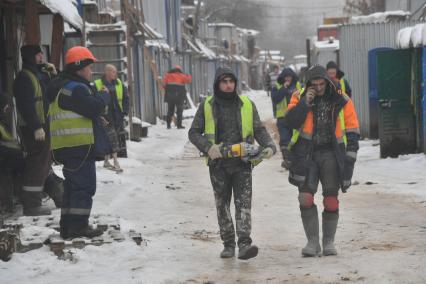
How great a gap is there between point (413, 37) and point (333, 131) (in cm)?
854

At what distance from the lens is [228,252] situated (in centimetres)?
767

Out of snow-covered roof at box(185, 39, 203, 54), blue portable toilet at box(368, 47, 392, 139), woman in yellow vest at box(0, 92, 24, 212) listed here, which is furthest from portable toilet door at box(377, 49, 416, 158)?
snow-covered roof at box(185, 39, 203, 54)

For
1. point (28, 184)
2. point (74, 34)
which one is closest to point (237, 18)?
point (74, 34)

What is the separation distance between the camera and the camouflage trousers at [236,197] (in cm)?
768

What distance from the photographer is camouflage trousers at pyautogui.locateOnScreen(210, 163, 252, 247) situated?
25.2 ft

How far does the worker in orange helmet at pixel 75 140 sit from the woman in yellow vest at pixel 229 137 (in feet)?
3.31

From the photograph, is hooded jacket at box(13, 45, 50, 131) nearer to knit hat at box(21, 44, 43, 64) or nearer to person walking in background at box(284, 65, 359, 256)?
knit hat at box(21, 44, 43, 64)

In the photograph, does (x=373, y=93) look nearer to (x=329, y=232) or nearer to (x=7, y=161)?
(x=7, y=161)

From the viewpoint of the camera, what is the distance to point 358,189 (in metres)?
12.3

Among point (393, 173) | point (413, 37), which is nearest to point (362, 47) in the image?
point (413, 37)

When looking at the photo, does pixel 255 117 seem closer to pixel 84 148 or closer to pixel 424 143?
pixel 84 148

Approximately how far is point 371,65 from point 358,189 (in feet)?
26.9

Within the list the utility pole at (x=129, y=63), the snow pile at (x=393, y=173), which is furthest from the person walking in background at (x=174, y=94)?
the snow pile at (x=393, y=173)

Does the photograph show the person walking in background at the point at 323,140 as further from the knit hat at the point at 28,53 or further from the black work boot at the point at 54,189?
the black work boot at the point at 54,189
